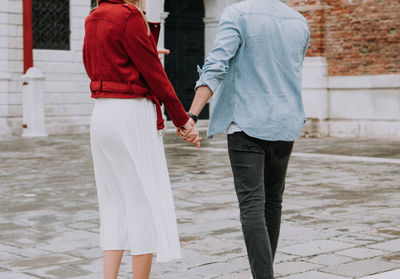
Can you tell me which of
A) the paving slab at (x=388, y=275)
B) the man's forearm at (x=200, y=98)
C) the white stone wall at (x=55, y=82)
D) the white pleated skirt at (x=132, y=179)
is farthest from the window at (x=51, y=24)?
the white pleated skirt at (x=132, y=179)

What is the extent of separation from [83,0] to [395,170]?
391 inches

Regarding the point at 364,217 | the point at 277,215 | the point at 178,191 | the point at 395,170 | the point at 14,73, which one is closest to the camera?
the point at 277,215

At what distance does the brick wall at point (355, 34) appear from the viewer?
48.4 ft

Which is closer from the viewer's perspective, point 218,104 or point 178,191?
point 218,104

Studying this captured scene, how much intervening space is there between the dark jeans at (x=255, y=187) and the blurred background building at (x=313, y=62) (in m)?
10.9

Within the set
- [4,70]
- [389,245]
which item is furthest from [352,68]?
[389,245]

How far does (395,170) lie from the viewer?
32.0 feet

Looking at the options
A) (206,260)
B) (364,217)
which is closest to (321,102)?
(364,217)

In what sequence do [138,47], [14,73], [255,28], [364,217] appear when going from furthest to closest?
[14,73] < [364,217] < [255,28] < [138,47]

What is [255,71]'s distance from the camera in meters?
Result: 3.75

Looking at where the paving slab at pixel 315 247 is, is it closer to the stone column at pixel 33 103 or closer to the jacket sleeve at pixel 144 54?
the jacket sleeve at pixel 144 54

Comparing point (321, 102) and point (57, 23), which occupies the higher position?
point (57, 23)

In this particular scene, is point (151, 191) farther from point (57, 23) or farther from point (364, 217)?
point (57, 23)

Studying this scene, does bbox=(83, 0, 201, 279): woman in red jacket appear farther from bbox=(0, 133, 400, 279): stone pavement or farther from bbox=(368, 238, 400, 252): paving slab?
bbox=(368, 238, 400, 252): paving slab
